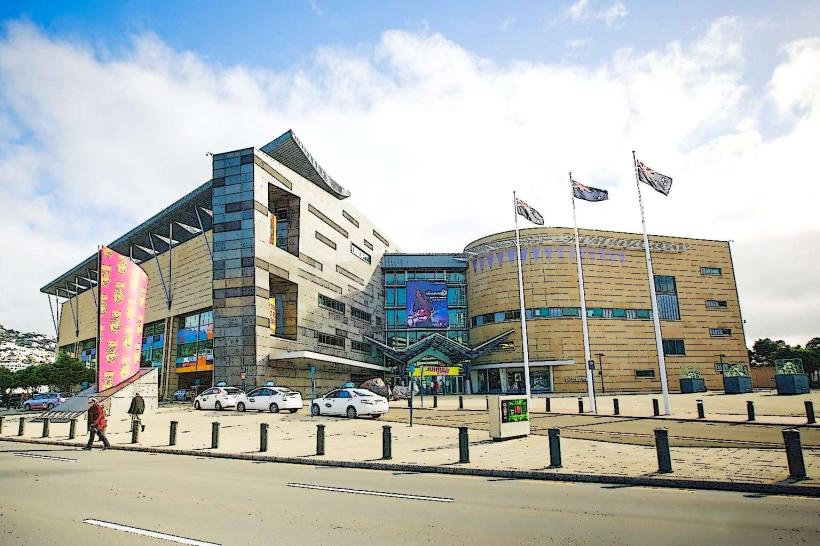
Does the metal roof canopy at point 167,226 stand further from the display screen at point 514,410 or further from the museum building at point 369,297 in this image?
the display screen at point 514,410

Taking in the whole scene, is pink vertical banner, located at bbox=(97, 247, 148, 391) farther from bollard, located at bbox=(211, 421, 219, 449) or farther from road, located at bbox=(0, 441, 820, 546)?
road, located at bbox=(0, 441, 820, 546)

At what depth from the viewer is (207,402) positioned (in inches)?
1330

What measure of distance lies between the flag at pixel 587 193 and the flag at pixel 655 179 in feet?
9.69

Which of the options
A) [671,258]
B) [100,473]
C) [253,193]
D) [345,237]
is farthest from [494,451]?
[671,258]

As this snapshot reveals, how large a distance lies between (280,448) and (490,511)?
1045cm

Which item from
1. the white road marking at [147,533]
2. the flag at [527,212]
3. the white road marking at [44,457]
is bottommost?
the white road marking at [147,533]

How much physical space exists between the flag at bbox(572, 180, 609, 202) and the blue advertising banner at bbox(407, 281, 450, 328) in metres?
40.3

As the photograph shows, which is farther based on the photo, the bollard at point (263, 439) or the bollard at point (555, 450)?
the bollard at point (263, 439)

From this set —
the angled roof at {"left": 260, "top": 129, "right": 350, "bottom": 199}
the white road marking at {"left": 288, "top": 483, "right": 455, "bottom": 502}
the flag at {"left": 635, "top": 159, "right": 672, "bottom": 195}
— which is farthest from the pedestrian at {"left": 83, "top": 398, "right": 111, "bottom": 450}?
the angled roof at {"left": 260, "top": 129, "right": 350, "bottom": 199}

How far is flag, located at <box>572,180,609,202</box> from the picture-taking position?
30.7 m

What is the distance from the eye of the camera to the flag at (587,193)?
101ft

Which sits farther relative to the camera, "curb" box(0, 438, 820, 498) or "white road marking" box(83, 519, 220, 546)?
"curb" box(0, 438, 820, 498)

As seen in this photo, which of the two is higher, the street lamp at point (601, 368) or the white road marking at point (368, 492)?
the street lamp at point (601, 368)

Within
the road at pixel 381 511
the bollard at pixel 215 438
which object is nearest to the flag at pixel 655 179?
the road at pixel 381 511
